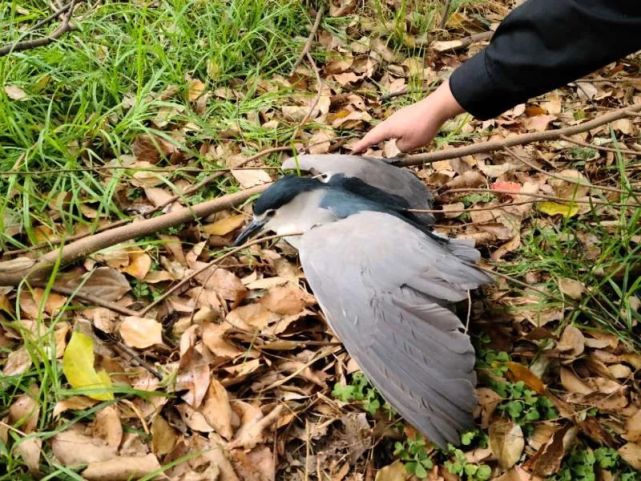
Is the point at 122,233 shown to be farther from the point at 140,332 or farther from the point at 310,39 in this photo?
the point at 310,39

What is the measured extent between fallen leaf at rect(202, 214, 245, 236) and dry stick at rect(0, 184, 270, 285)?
0.20 feet

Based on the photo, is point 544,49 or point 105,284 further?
point 105,284

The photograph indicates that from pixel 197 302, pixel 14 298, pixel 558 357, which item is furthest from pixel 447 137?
pixel 14 298

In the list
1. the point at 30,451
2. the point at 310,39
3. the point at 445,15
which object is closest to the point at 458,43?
the point at 445,15

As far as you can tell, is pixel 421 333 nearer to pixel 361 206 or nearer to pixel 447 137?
pixel 361 206

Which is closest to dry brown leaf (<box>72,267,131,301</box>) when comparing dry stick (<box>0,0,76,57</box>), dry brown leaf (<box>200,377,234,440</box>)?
dry brown leaf (<box>200,377,234,440</box>)

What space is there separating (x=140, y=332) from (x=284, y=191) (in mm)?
615

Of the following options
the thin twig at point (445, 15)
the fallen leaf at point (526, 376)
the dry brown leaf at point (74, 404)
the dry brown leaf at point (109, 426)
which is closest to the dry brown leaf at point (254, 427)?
the dry brown leaf at point (109, 426)

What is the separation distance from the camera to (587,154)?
279 cm

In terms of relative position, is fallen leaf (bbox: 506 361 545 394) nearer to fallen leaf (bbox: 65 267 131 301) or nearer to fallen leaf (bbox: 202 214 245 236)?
fallen leaf (bbox: 202 214 245 236)

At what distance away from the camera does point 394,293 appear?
174 centimetres

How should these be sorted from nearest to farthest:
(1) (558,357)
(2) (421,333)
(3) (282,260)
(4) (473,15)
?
1. (2) (421,333)
2. (1) (558,357)
3. (3) (282,260)
4. (4) (473,15)

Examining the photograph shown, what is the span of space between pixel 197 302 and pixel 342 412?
60 cm

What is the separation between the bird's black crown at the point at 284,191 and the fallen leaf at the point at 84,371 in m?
0.67
